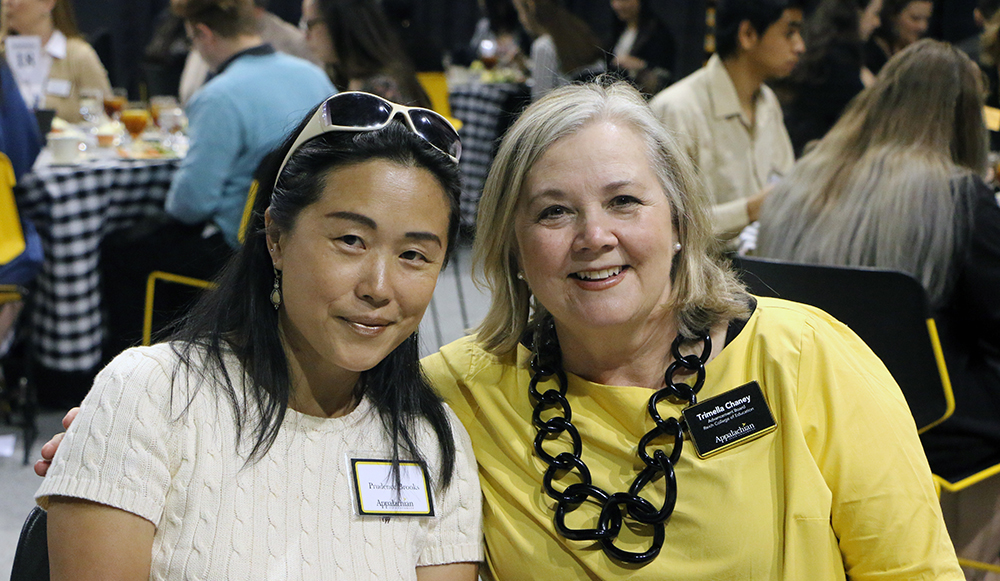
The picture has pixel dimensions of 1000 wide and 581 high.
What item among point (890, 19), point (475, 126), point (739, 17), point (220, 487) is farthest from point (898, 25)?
point (220, 487)

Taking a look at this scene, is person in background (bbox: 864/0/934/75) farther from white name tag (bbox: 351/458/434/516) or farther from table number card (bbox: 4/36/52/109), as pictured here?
white name tag (bbox: 351/458/434/516)

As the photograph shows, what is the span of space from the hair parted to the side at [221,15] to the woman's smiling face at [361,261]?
274cm

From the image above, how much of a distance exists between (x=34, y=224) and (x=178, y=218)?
54 centimetres

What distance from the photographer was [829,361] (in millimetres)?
1510

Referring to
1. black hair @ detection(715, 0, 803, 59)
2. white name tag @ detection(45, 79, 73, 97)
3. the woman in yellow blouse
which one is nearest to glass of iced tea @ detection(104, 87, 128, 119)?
white name tag @ detection(45, 79, 73, 97)

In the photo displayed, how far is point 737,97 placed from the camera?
3652 millimetres

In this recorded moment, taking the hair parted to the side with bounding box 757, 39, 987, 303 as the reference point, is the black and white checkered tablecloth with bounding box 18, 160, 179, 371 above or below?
below

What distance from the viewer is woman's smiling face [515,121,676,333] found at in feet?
5.03

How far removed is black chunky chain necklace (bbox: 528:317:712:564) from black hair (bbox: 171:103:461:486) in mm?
170

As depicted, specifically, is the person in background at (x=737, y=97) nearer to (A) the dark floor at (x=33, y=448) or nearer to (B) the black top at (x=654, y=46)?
(A) the dark floor at (x=33, y=448)

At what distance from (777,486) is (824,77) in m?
3.67

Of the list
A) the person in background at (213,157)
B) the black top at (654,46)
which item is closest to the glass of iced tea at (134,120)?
the person in background at (213,157)

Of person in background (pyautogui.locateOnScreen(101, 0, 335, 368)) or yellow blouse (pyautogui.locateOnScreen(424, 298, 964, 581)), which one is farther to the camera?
person in background (pyautogui.locateOnScreen(101, 0, 335, 368))

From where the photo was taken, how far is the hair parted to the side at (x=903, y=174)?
240cm
